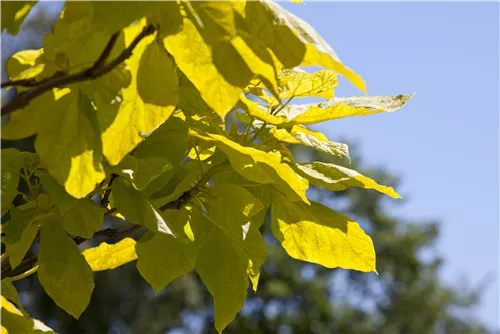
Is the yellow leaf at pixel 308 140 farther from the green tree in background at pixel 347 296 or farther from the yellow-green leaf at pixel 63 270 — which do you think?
the green tree in background at pixel 347 296

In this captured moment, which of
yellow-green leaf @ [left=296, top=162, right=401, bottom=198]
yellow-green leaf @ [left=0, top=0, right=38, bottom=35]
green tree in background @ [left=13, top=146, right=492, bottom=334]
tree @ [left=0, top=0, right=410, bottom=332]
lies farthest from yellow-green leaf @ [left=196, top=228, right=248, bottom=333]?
green tree in background @ [left=13, top=146, right=492, bottom=334]

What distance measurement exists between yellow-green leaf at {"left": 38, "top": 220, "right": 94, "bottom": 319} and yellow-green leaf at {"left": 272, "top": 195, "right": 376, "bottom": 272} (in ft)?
0.69

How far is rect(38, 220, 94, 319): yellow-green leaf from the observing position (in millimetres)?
750

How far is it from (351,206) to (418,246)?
1827mm

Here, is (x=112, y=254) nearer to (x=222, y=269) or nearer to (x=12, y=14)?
(x=222, y=269)

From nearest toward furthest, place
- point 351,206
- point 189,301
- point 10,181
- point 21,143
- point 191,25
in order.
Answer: point 191,25 < point 10,181 < point 21,143 < point 189,301 < point 351,206

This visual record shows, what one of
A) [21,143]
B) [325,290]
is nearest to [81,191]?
[21,143]

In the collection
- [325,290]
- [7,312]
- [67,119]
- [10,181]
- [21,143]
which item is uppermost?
[67,119]

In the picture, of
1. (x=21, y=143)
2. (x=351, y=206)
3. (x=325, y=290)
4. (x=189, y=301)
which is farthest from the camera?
(x=351, y=206)

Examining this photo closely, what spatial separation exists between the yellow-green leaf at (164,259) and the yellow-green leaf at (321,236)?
0.36 feet

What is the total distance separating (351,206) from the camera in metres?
18.1

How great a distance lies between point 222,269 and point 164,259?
0.06m

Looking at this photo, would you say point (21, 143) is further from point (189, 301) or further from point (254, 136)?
point (254, 136)

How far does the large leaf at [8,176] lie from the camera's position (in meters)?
0.71
